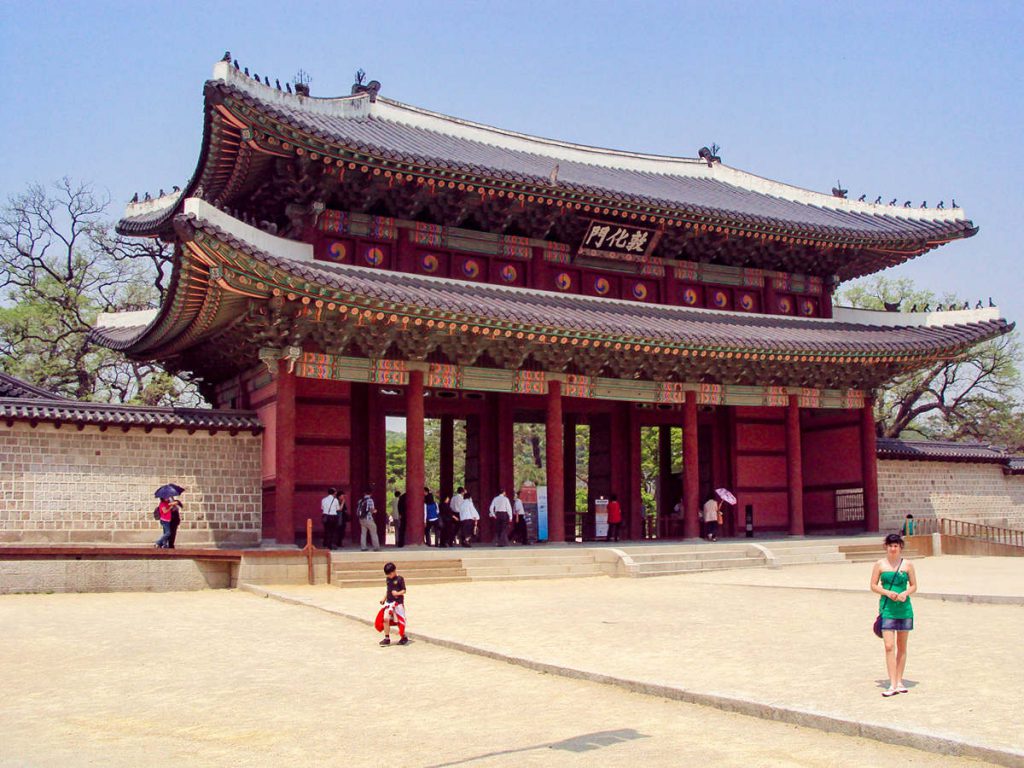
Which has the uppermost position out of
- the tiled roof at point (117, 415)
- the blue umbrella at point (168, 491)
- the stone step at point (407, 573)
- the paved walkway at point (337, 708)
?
the tiled roof at point (117, 415)

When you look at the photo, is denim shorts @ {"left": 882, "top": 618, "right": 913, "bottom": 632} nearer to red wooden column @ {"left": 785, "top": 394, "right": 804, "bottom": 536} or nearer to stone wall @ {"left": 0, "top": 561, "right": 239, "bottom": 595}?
stone wall @ {"left": 0, "top": 561, "right": 239, "bottom": 595}

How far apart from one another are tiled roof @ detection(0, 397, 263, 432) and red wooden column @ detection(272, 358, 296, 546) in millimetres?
1333

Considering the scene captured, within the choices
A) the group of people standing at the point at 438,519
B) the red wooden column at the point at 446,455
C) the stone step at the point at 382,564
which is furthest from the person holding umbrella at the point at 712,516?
the stone step at the point at 382,564

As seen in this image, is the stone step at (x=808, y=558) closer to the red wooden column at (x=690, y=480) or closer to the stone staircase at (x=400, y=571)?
the red wooden column at (x=690, y=480)

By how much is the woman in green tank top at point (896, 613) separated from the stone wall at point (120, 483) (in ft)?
49.0

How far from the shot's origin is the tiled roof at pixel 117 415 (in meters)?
18.5

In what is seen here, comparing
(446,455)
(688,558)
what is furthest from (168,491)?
(688,558)

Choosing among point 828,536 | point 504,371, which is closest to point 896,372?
point 828,536

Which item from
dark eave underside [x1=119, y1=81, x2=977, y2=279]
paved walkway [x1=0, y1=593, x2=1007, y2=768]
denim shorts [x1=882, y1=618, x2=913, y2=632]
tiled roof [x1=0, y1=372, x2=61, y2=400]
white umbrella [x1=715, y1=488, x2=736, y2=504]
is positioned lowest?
paved walkway [x1=0, y1=593, x2=1007, y2=768]

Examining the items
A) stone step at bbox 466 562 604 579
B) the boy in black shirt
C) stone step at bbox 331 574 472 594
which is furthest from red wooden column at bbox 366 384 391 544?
the boy in black shirt

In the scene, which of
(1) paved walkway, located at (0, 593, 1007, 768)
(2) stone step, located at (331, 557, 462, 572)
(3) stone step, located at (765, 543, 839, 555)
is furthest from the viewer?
(3) stone step, located at (765, 543, 839, 555)

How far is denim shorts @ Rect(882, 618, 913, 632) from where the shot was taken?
798cm

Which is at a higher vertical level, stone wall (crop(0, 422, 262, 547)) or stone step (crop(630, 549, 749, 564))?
stone wall (crop(0, 422, 262, 547))

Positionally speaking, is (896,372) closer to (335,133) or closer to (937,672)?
(335,133)
